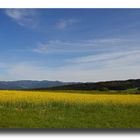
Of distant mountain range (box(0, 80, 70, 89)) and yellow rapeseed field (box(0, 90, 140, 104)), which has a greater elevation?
distant mountain range (box(0, 80, 70, 89))

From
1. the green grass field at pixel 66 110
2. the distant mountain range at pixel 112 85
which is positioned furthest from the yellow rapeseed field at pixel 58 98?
the distant mountain range at pixel 112 85

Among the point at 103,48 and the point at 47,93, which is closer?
the point at 103,48

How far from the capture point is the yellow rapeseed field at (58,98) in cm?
1304

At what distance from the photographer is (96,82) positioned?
39.3 ft

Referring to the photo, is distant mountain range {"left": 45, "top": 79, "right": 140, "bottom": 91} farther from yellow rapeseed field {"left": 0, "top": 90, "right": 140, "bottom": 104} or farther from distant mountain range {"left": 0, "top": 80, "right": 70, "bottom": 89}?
distant mountain range {"left": 0, "top": 80, "right": 70, "bottom": 89}

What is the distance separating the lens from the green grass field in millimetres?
11344

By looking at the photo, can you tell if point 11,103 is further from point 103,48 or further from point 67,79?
point 103,48

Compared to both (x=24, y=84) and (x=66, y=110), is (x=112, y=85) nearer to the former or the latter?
(x=66, y=110)

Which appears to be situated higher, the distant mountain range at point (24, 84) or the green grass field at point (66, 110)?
the distant mountain range at point (24, 84)

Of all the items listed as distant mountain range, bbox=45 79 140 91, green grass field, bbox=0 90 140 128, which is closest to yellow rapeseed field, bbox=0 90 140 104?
green grass field, bbox=0 90 140 128

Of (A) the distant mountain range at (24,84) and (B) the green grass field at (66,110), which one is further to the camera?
(A) the distant mountain range at (24,84)

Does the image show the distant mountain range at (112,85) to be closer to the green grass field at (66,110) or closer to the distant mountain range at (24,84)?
the green grass field at (66,110)

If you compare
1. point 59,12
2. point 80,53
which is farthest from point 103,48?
point 59,12

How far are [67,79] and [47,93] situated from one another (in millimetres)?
2838
